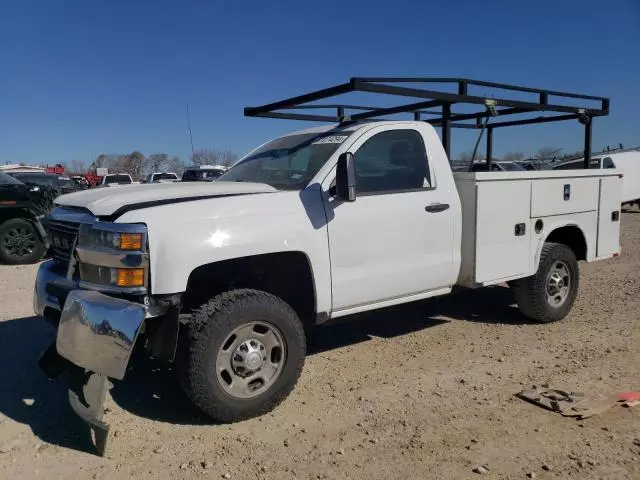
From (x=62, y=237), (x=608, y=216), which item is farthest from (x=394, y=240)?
(x=608, y=216)

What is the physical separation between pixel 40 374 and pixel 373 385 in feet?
8.83

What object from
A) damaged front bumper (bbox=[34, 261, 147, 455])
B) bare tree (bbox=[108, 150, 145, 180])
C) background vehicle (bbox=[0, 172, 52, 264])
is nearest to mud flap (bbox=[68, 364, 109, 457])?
damaged front bumper (bbox=[34, 261, 147, 455])

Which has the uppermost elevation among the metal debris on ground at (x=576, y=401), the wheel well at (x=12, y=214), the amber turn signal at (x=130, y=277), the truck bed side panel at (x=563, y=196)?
the truck bed side panel at (x=563, y=196)

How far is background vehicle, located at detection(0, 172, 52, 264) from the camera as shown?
9.62 meters

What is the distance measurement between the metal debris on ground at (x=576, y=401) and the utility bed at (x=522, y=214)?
1193mm

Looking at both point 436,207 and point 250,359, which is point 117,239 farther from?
point 436,207

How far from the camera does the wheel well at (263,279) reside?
375 cm

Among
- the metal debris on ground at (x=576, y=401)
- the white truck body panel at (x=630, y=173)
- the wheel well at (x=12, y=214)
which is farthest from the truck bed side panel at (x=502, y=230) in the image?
the white truck body panel at (x=630, y=173)

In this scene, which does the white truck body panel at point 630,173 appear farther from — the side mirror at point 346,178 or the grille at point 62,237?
the grille at point 62,237

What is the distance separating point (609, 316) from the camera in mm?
5992

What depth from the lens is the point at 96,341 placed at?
10.4ft

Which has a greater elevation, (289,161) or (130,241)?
(289,161)

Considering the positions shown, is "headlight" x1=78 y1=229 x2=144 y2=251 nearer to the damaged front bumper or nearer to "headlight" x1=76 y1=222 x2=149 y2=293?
"headlight" x1=76 y1=222 x2=149 y2=293

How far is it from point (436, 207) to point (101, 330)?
109 inches
